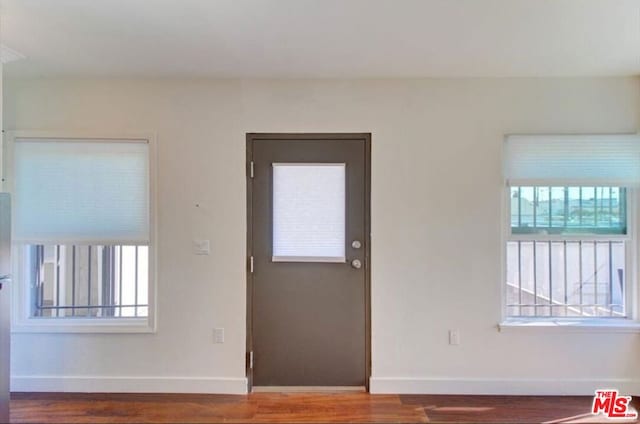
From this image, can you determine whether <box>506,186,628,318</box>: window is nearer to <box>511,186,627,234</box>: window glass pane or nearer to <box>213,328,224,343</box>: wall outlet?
<box>511,186,627,234</box>: window glass pane

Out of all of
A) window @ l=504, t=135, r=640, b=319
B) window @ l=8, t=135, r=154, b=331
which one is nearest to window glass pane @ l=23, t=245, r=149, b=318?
window @ l=8, t=135, r=154, b=331

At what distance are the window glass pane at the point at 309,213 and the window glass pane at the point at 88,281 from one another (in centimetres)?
109

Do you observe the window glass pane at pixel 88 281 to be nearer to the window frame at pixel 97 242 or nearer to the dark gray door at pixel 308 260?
→ the window frame at pixel 97 242

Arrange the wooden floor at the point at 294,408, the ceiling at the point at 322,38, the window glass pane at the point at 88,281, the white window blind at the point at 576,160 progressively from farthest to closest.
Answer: the window glass pane at the point at 88,281, the white window blind at the point at 576,160, the wooden floor at the point at 294,408, the ceiling at the point at 322,38

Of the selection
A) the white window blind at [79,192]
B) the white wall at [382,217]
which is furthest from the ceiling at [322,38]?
the white window blind at [79,192]

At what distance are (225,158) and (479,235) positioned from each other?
201cm

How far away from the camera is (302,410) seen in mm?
2627

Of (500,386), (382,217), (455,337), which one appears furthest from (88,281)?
(500,386)

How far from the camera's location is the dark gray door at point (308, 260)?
2.90m

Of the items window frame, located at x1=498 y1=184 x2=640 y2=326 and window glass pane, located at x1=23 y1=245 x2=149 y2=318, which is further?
window glass pane, located at x1=23 y1=245 x2=149 y2=318

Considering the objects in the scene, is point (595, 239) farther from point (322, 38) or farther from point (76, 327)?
point (76, 327)

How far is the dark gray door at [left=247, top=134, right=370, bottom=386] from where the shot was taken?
9.51 ft

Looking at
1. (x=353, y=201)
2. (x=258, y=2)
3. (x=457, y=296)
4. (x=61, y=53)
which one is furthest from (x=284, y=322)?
(x=61, y=53)

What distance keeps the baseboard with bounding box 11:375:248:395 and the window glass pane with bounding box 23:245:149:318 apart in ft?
1.53
